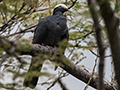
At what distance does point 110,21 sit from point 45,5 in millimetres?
4042

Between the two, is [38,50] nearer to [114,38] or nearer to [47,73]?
[47,73]

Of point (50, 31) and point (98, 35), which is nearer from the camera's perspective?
point (98, 35)

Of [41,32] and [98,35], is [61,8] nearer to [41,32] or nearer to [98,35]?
[41,32]

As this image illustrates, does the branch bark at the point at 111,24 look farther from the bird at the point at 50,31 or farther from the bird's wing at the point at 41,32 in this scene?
the bird's wing at the point at 41,32

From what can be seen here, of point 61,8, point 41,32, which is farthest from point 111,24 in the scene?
point 61,8

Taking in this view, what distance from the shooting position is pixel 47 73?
2.82 meters

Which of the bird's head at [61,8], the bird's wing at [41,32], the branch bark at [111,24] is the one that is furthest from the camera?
the bird's head at [61,8]

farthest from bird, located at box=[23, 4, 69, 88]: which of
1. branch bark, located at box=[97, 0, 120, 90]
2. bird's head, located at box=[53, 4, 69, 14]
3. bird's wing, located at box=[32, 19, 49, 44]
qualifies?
branch bark, located at box=[97, 0, 120, 90]

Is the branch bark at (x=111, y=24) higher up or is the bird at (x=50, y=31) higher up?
the branch bark at (x=111, y=24)

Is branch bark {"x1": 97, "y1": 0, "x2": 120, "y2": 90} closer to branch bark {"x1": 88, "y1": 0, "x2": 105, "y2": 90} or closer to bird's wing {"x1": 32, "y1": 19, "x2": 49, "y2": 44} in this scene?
branch bark {"x1": 88, "y1": 0, "x2": 105, "y2": 90}

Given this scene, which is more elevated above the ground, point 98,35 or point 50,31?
point 98,35

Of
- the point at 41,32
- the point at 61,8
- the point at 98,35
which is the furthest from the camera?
the point at 61,8

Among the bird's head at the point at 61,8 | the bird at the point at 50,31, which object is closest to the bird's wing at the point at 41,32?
the bird at the point at 50,31

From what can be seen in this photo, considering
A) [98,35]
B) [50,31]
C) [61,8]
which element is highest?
[98,35]
